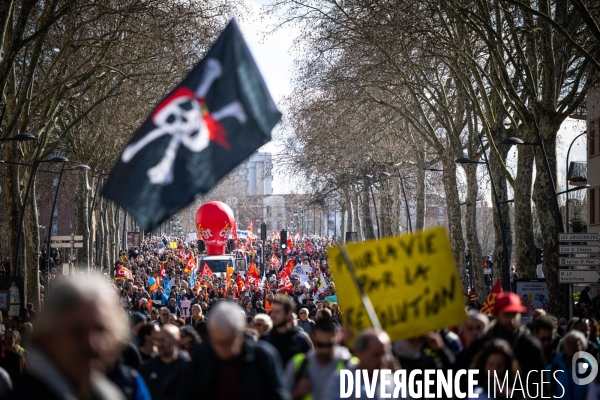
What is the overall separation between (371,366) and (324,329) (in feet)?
4.59

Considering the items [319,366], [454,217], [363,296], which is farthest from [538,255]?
[363,296]

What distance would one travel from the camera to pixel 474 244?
36.7m

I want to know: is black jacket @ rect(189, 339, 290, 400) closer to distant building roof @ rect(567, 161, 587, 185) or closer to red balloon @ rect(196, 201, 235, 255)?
distant building roof @ rect(567, 161, 587, 185)

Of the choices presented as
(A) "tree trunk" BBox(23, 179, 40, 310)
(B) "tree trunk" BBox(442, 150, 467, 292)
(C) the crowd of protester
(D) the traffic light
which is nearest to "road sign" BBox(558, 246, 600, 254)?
(D) the traffic light

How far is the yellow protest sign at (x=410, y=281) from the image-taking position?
6652 mm

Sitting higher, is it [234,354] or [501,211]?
[501,211]

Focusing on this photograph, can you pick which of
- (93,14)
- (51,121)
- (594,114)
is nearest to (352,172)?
(594,114)

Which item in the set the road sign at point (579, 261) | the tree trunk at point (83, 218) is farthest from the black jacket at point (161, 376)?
the tree trunk at point (83, 218)

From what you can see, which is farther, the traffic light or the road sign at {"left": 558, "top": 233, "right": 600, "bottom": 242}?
the traffic light

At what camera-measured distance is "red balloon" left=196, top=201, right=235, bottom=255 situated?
2562 inches

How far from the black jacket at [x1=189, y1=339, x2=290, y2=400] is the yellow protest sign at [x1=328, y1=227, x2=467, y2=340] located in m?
1.18

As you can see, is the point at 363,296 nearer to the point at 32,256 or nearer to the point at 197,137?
the point at 197,137

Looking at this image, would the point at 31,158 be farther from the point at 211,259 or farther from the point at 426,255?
the point at 426,255

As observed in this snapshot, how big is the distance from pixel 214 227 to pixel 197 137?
2257 inches
